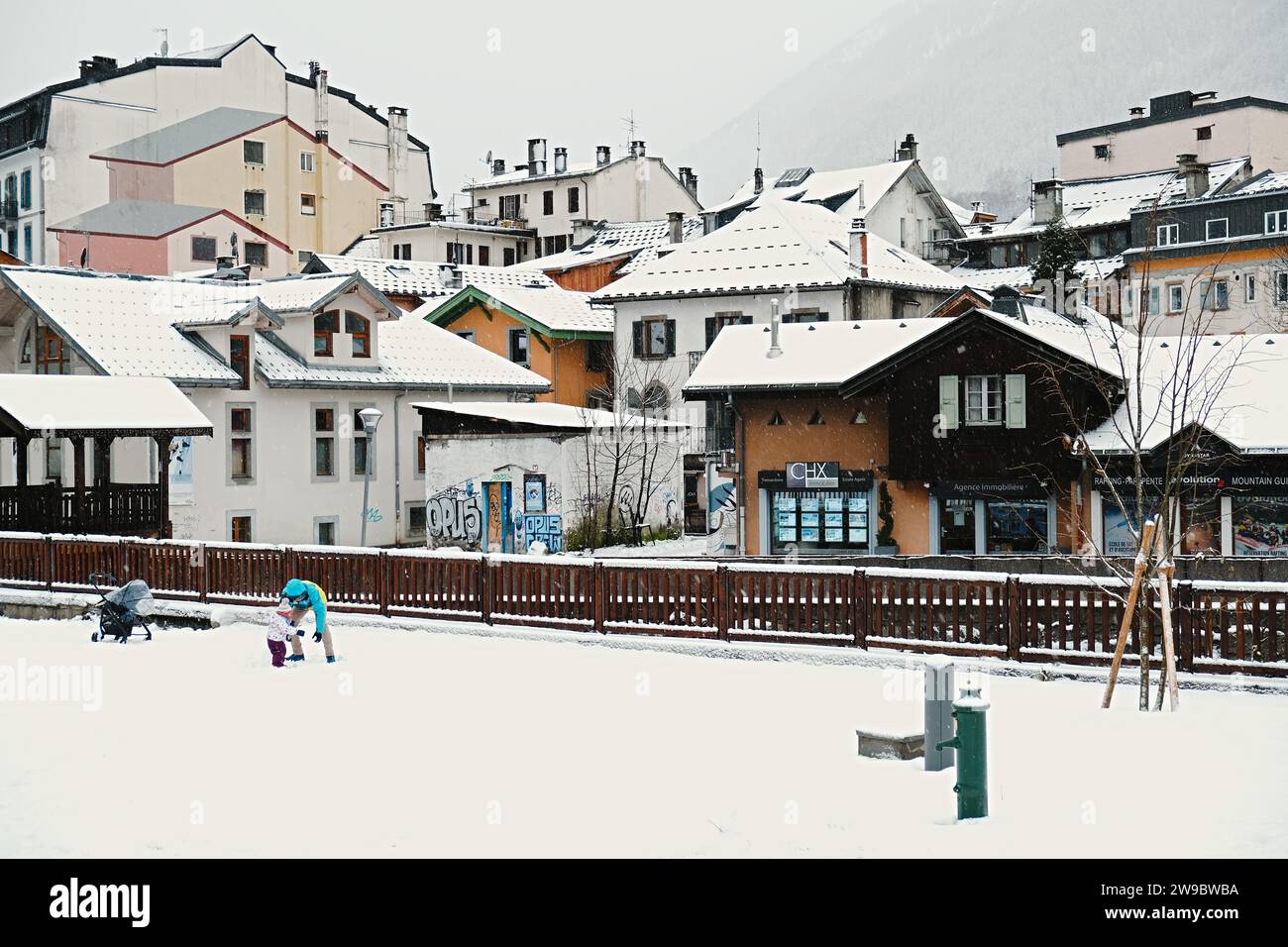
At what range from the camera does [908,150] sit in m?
72.1

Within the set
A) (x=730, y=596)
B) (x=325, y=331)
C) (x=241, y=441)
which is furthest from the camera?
(x=325, y=331)

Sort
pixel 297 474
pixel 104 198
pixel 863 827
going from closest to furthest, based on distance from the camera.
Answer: pixel 863 827
pixel 297 474
pixel 104 198

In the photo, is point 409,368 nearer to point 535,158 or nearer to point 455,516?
point 455,516

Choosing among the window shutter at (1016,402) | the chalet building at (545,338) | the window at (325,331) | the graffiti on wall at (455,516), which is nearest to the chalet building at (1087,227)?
the chalet building at (545,338)

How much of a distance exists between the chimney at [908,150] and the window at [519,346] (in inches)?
1010

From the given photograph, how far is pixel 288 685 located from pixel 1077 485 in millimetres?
19676

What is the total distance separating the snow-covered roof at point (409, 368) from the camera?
118 feet

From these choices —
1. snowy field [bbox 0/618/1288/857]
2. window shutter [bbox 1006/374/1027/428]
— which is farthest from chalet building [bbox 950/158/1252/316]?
snowy field [bbox 0/618/1288/857]

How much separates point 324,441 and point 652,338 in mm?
17518

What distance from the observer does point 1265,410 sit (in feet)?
95.6

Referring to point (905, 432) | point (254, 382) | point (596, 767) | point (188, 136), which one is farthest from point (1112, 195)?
point (596, 767)

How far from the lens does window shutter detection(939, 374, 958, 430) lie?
107 ft
